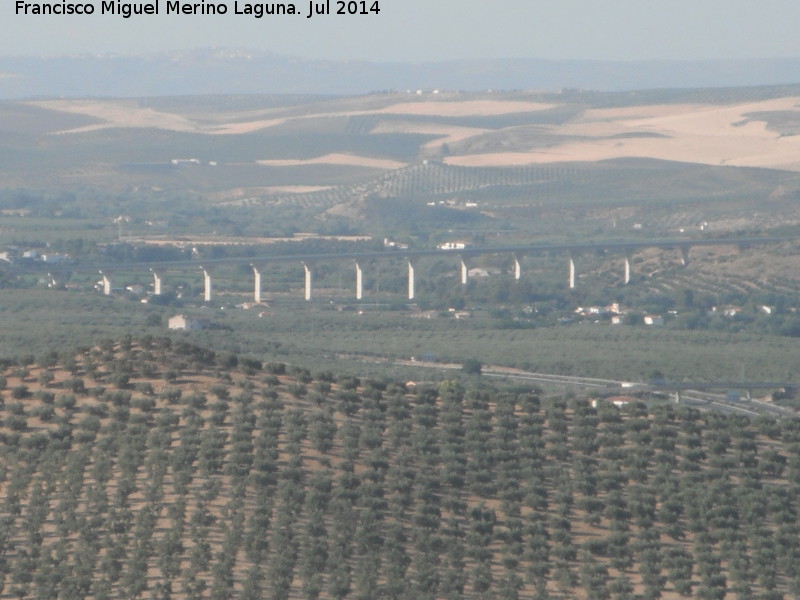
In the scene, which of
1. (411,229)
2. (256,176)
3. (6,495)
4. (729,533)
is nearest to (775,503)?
(729,533)

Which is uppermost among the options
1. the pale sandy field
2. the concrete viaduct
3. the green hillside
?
the green hillside

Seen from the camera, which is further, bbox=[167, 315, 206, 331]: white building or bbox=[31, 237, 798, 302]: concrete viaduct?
bbox=[31, 237, 798, 302]: concrete viaduct

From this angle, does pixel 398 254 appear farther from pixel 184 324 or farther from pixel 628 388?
pixel 628 388

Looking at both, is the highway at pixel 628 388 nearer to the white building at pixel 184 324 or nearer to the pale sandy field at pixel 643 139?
the white building at pixel 184 324

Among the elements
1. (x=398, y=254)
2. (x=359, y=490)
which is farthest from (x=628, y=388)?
(x=398, y=254)

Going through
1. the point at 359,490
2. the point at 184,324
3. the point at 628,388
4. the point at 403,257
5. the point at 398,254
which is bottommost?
the point at 403,257

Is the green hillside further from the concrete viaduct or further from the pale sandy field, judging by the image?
the pale sandy field

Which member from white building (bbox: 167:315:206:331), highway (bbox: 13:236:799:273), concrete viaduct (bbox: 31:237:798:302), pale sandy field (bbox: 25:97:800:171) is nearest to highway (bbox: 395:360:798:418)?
white building (bbox: 167:315:206:331)

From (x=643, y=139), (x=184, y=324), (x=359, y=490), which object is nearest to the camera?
(x=359, y=490)

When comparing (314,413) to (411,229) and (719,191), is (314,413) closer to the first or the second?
(411,229)

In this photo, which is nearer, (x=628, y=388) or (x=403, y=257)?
(x=628, y=388)
